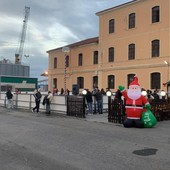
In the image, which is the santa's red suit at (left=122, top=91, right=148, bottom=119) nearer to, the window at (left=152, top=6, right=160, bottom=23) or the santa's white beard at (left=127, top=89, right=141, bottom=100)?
the santa's white beard at (left=127, top=89, right=141, bottom=100)

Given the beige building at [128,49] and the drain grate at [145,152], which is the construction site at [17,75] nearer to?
the beige building at [128,49]

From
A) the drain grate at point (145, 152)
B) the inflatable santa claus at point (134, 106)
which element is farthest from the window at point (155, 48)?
the drain grate at point (145, 152)

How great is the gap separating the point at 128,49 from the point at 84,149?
2904 centimetres

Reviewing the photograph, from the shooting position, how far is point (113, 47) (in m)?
38.7

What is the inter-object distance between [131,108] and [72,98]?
5815mm

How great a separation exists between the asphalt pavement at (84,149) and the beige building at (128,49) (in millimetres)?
21534

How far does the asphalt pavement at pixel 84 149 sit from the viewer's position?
6.98 metres

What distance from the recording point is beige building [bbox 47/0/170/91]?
32.8 metres

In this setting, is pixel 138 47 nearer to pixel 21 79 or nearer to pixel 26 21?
pixel 21 79

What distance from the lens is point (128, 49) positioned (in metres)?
36.7

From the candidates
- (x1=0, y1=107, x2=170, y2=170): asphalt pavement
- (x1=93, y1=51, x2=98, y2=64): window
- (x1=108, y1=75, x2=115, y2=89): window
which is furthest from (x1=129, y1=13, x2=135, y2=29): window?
(x1=0, y1=107, x2=170, y2=170): asphalt pavement

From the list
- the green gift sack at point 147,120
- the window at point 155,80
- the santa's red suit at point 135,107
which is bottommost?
the green gift sack at point 147,120

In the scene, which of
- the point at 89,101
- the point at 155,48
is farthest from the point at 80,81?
the point at 89,101

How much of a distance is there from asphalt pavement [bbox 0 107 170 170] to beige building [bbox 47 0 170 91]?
21534mm
